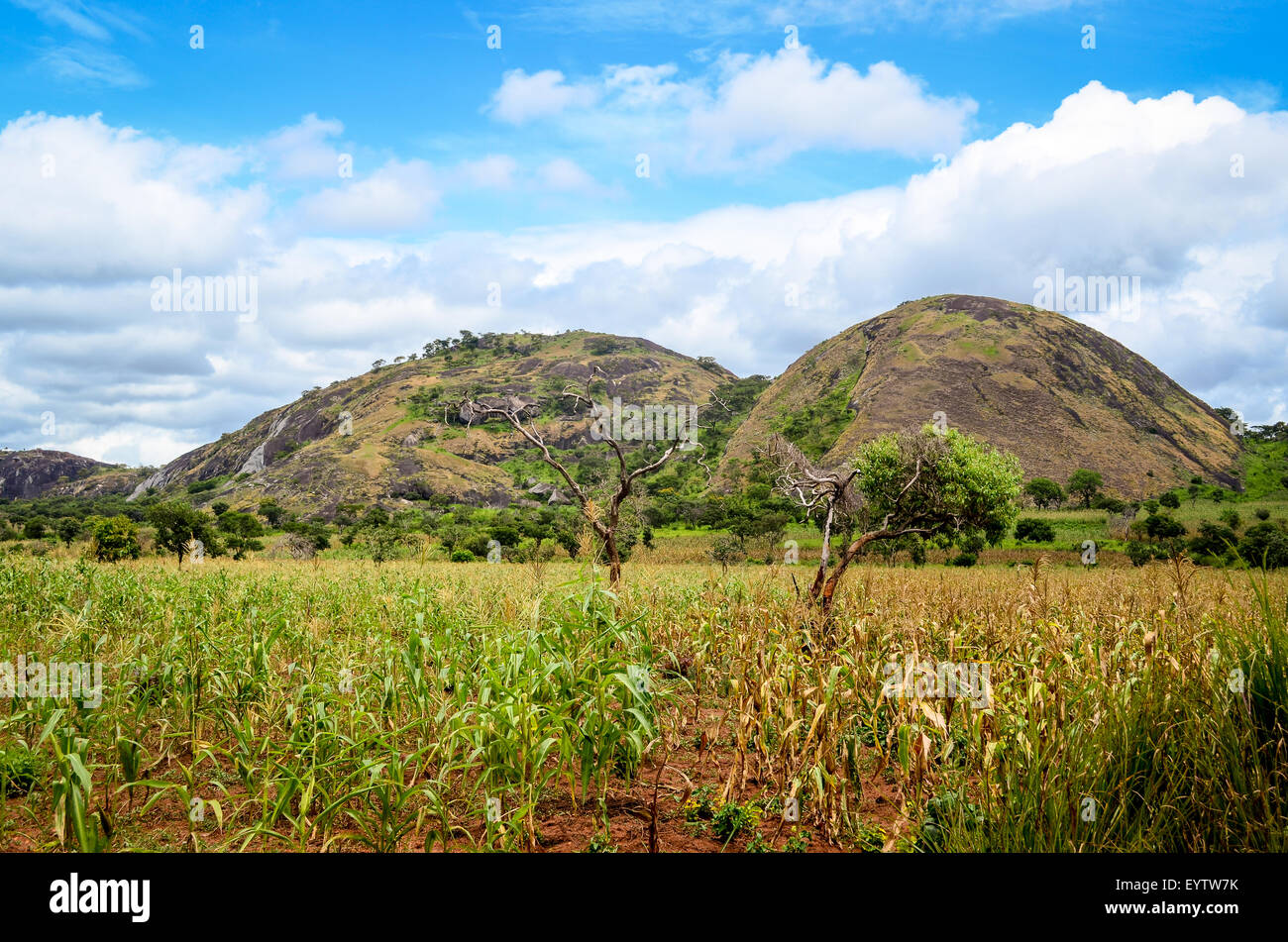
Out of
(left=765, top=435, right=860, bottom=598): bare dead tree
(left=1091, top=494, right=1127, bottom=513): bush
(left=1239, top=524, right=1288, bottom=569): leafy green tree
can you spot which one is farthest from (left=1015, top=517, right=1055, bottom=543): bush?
(left=765, top=435, right=860, bottom=598): bare dead tree

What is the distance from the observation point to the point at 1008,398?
313ft

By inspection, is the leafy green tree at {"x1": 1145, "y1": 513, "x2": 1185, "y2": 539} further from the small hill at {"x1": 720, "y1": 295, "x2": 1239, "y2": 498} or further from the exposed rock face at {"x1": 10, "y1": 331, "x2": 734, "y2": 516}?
the exposed rock face at {"x1": 10, "y1": 331, "x2": 734, "y2": 516}

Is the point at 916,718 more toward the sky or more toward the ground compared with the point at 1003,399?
more toward the ground

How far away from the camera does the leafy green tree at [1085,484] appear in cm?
7106

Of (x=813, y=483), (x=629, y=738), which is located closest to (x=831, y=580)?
(x=813, y=483)

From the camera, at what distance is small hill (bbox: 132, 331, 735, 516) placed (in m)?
95.4

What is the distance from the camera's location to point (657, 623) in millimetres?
9305

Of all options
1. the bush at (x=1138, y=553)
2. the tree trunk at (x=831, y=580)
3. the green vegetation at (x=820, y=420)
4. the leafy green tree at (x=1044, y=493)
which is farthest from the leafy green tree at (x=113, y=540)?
the green vegetation at (x=820, y=420)

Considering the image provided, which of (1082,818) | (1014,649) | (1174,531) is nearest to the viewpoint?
(1082,818)

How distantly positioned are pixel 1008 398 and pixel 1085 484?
2663 centimetres

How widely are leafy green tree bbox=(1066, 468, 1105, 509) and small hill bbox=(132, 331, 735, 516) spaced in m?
48.7
